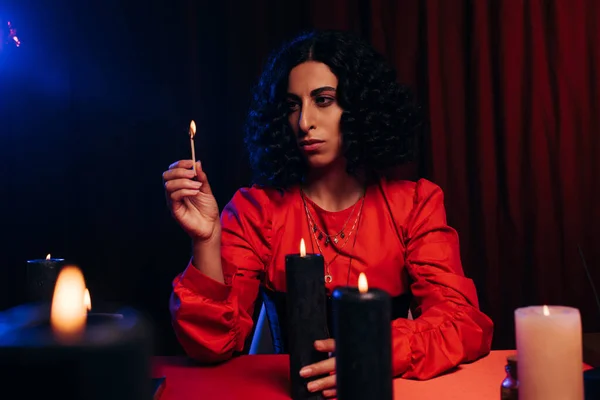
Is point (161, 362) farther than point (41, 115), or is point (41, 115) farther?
Result: point (41, 115)

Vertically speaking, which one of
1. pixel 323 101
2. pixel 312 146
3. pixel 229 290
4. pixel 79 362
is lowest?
pixel 229 290

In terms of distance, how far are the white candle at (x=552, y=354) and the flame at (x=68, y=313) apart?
45 centimetres

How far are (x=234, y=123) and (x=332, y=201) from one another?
594 mm

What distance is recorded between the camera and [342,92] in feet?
5.07

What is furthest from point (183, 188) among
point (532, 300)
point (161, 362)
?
point (532, 300)

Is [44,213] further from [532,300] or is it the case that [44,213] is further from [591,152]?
[591,152]

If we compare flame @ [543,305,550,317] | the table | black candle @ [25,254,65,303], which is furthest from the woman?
flame @ [543,305,550,317]

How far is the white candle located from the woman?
0.65 m

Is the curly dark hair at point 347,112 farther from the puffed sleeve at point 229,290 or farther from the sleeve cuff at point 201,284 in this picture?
the sleeve cuff at point 201,284

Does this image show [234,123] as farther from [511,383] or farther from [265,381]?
[511,383]

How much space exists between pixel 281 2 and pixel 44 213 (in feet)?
3.55

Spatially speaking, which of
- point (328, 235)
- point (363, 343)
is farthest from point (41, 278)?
point (328, 235)

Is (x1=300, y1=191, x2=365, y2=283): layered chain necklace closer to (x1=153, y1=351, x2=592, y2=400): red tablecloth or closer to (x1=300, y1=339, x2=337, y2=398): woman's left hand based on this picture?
(x1=153, y1=351, x2=592, y2=400): red tablecloth

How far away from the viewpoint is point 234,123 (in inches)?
82.0
